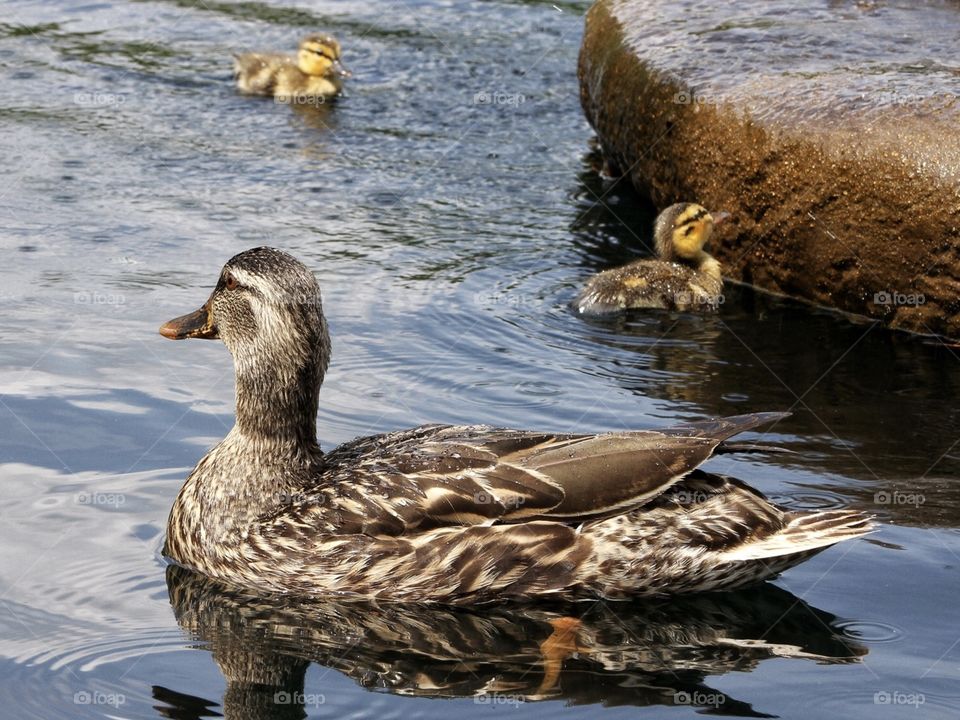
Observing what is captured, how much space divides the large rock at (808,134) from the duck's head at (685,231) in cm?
29

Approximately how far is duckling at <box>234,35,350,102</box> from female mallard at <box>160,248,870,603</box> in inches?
246

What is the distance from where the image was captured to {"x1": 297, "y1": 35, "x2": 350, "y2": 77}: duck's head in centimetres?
1180

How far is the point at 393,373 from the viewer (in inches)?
296

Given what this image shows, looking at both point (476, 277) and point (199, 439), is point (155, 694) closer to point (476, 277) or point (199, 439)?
point (199, 439)

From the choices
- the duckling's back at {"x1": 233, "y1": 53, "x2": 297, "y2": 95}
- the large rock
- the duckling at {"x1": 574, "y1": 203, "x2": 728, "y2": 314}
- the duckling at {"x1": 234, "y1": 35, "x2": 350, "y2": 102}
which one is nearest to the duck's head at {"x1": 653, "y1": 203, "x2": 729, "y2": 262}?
the duckling at {"x1": 574, "y1": 203, "x2": 728, "y2": 314}

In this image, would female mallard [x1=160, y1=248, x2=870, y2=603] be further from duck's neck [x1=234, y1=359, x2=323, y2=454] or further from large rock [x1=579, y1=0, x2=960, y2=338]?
large rock [x1=579, y1=0, x2=960, y2=338]

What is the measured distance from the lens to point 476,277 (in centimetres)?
884

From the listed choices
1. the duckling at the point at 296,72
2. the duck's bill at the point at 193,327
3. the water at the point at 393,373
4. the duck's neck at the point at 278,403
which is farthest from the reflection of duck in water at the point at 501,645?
the duckling at the point at 296,72

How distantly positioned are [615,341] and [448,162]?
285 centimetres

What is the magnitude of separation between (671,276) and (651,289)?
0.14 metres

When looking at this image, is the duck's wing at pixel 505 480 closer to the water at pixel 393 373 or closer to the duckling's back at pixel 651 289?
the water at pixel 393 373

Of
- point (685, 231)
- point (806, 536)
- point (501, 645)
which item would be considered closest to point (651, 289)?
point (685, 231)

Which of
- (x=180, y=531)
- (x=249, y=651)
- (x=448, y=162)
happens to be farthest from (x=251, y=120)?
(x=249, y=651)

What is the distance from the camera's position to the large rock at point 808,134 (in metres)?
8.14
